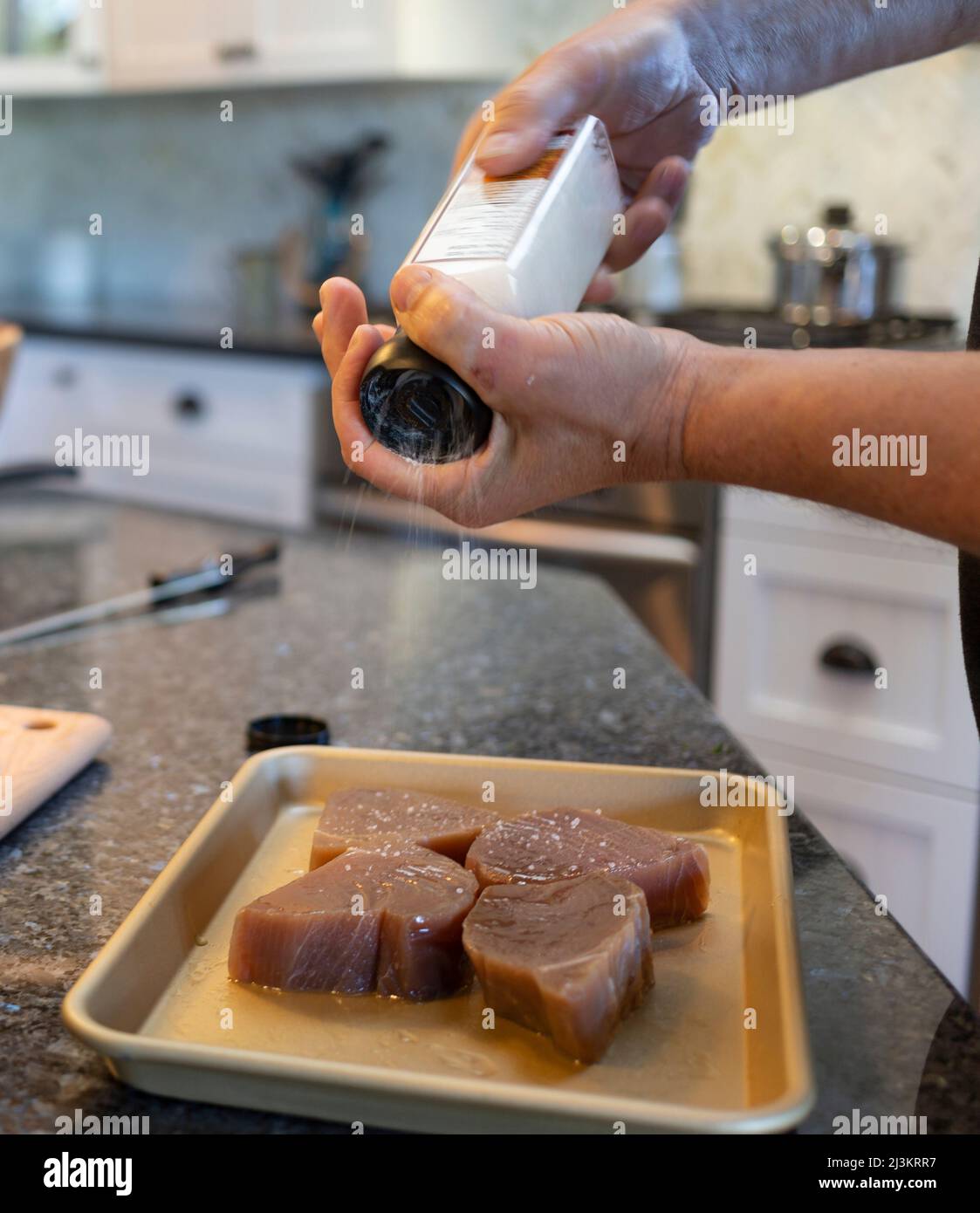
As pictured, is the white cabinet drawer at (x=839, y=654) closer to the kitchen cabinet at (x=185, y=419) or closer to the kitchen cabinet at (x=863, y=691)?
the kitchen cabinet at (x=863, y=691)

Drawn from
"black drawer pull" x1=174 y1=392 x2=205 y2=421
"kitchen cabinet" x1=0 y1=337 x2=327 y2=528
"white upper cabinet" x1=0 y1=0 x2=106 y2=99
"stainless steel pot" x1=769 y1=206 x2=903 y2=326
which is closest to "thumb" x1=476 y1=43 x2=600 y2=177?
"stainless steel pot" x1=769 y1=206 x2=903 y2=326

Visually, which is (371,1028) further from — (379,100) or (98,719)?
(379,100)

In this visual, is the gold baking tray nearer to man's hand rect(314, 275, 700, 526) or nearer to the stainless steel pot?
man's hand rect(314, 275, 700, 526)

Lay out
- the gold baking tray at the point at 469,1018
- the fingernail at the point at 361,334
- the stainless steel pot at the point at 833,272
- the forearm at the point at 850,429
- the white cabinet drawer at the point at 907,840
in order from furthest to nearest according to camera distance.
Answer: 1. the stainless steel pot at the point at 833,272
2. the white cabinet drawer at the point at 907,840
3. the fingernail at the point at 361,334
4. the forearm at the point at 850,429
5. the gold baking tray at the point at 469,1018

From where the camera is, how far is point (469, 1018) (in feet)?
1.96

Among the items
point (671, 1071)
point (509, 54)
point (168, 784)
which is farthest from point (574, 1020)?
point (509, 54)

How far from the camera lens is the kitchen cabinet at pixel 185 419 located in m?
2.60

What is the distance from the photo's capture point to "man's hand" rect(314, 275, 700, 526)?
65 centimetres

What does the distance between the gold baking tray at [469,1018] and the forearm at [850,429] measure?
20 centimetres

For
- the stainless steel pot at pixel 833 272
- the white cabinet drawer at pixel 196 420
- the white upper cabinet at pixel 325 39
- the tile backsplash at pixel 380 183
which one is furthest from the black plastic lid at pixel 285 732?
the white upper cabinet at pixel 325 39

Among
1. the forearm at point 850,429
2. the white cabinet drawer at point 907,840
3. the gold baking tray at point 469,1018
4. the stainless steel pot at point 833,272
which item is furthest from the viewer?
the stainless steel pot at point 833,272

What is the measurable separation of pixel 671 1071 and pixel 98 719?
498 mm

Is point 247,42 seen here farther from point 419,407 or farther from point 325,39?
point 419,407

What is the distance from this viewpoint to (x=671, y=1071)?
56 centimetres
